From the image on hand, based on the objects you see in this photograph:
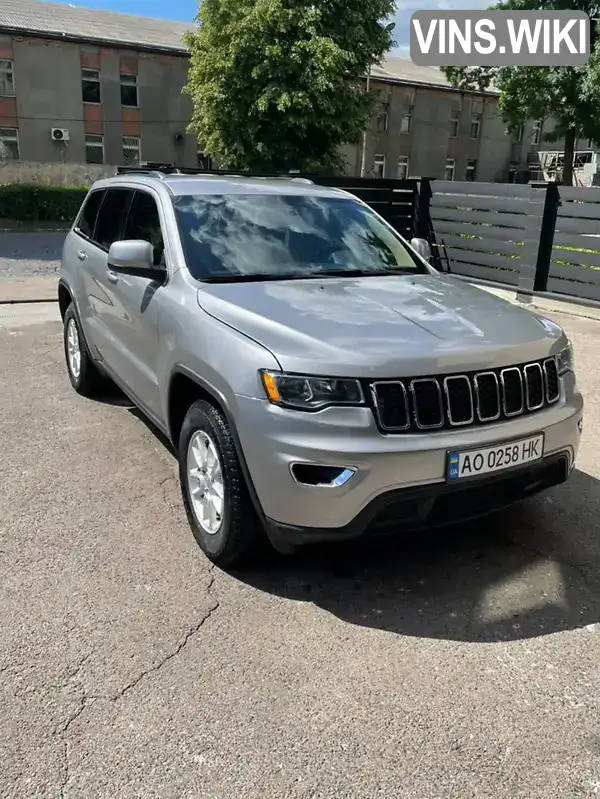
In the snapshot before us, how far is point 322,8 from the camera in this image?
2325 cm

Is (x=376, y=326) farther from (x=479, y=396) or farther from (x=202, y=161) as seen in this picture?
(x=202, y=161)

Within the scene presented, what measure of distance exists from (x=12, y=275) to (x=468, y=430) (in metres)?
11.4

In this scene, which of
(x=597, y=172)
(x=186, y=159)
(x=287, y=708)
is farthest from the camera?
(x=597, y=172)

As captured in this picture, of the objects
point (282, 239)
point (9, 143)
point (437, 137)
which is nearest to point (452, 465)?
point (282, 239)

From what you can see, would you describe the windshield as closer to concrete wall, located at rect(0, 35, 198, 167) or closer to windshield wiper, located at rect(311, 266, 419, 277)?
windshield wiper, located at rect(311, 266, 419, 277)

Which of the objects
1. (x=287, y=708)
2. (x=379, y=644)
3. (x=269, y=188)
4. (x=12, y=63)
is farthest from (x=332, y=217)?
(x=12, y=63)

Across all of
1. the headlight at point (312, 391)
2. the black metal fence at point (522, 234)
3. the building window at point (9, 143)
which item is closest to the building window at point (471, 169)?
the building window at point (9, 143)

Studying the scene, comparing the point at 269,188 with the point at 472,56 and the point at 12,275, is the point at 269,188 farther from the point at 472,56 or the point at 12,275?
the point at 472,56

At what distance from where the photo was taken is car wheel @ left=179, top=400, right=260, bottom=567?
9.77 feet

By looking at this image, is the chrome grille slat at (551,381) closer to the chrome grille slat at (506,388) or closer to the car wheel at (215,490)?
the chrome grille slat at (506,388)

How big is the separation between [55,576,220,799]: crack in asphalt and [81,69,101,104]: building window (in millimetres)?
31772

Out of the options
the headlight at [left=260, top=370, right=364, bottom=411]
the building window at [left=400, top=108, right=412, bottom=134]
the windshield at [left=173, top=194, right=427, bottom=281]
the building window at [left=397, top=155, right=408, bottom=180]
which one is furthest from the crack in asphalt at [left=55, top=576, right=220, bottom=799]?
the building window at [left=400, top=108, right=412, bottom=134]

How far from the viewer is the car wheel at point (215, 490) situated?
298 cm

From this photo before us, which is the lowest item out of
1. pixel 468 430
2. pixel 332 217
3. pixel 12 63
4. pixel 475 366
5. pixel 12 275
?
pixel 12 275
